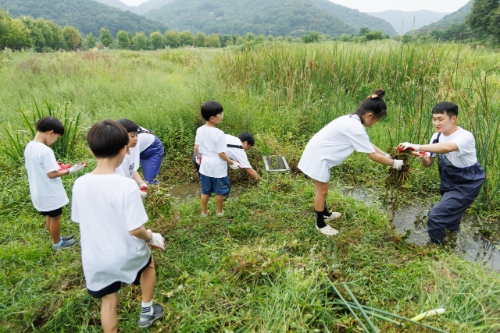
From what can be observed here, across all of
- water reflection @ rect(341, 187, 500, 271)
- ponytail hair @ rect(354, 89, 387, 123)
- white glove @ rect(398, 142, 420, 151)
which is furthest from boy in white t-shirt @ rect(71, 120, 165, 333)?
water reflection @ rect(341, 187, 500, 271)

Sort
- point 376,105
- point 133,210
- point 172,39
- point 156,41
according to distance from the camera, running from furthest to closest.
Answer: point 172,39 < point 156,41 < point 376,105 < point 133,210

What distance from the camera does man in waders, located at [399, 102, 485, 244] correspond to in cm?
261

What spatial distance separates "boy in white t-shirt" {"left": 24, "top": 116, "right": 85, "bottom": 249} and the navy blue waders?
3.46 m

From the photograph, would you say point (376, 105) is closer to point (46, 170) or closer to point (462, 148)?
point (462, 148)

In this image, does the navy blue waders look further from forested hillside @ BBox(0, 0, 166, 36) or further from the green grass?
forested hillside @ BBox(0, 0, 166, 36)

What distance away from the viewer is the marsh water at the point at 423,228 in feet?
9.59

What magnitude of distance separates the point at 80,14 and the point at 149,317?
416 ft

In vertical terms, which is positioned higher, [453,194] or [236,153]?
[236,153]

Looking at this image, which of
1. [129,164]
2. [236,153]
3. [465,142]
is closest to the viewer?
[465,142]

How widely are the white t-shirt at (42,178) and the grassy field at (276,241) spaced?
508mm


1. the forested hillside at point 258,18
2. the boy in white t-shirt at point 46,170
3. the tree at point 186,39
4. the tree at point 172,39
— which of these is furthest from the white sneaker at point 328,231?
the tree at point 186,39

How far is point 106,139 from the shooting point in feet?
5.24

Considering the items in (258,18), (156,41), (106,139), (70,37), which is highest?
(258,18)

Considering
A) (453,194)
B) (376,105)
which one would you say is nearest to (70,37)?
(376,105)
